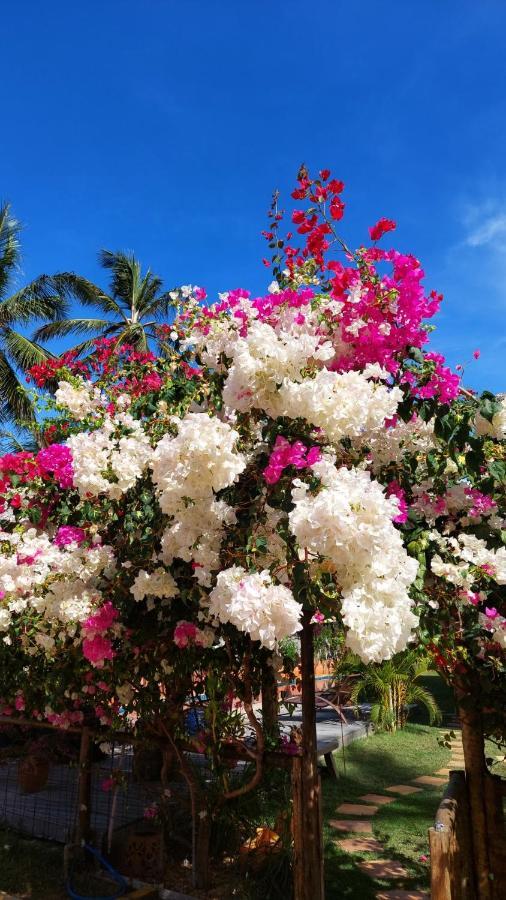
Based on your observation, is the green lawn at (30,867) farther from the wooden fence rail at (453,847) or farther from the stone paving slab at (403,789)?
the stone paving slab at (403,789)

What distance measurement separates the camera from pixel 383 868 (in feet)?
15.4

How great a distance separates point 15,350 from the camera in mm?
13859

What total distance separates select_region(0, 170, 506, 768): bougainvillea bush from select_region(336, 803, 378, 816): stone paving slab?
2.71 meters

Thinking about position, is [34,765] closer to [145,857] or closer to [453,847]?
[145,857]

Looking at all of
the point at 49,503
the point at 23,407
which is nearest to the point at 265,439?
the point at 49,503

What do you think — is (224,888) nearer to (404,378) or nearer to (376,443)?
(376,443)

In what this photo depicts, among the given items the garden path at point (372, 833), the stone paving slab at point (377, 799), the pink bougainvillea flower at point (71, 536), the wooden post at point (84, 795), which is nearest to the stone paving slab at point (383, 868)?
the garden path at point (372, 833)

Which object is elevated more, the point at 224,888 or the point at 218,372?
the point at 218,372

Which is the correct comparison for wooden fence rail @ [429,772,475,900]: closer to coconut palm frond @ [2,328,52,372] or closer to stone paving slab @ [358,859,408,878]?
stone paving slab @ [358,859,408,878]

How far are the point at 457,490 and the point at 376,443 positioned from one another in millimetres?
439

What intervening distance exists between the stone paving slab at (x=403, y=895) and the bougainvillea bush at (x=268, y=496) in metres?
1.48

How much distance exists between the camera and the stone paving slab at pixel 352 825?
217 inches

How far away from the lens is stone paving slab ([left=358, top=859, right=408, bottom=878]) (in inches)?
179

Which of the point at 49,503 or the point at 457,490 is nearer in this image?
the point at 457,490
